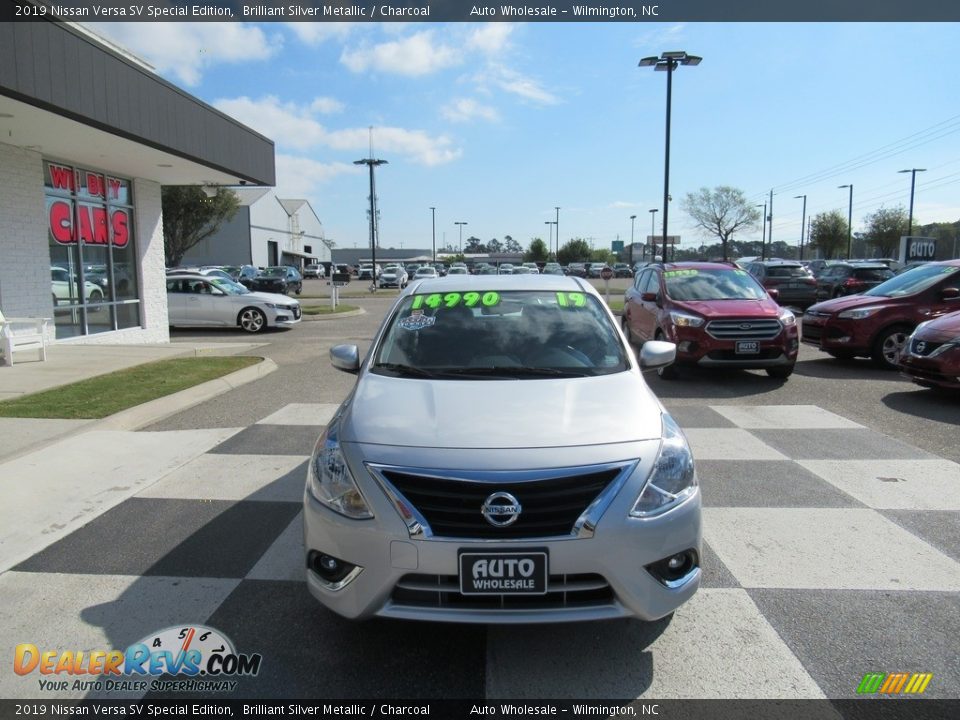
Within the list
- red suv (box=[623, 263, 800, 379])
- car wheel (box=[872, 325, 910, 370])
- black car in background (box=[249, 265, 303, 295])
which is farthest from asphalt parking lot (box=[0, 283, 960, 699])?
black car in background (box=[249, 265, 303, 295])

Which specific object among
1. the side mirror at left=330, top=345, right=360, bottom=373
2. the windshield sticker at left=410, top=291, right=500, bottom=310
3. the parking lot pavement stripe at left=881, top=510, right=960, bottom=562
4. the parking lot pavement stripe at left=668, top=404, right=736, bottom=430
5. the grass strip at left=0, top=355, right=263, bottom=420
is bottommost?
the parking lot pavement stripe at left=881, top=510, right=960, bottom=562

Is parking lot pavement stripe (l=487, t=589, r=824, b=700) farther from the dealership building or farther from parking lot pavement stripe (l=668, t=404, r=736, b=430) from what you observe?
the dealership building

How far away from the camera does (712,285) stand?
1094 cm

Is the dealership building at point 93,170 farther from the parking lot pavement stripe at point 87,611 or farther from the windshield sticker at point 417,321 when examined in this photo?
the parking lot pavement stripe at point 87,611

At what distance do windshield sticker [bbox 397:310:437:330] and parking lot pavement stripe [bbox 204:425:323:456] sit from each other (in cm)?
235

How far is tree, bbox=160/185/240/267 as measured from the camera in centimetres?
4456

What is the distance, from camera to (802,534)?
4457 mm

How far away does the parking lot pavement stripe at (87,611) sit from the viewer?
118 inches

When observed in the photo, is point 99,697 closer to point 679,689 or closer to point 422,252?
point 679,689

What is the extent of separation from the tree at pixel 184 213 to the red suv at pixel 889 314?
1602 inches

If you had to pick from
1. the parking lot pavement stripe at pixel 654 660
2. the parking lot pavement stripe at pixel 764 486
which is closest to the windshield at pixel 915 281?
the parking lot pavement stripe at pixel 764 486

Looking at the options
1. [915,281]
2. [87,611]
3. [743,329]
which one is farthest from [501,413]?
[915,281]

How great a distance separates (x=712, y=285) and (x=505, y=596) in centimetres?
919

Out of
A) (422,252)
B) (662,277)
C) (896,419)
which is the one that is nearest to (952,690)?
(896,419)
